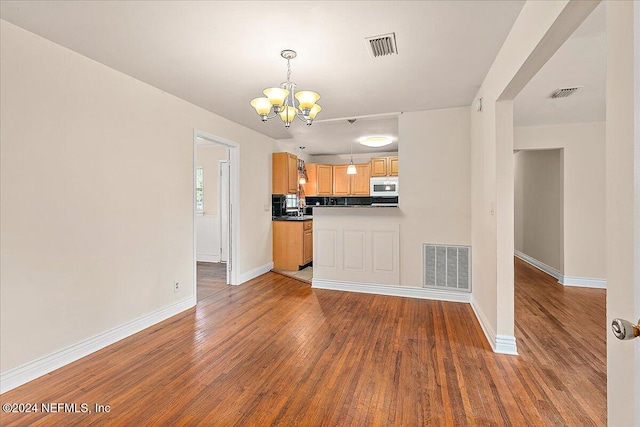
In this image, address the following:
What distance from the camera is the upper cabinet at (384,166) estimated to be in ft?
22.7

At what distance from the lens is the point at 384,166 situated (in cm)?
702

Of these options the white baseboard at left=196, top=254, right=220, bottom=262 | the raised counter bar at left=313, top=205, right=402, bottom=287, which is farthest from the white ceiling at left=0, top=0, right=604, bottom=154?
the white baseboard at left=196, top=254, right=220, bottom=262

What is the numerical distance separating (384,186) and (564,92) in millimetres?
3819

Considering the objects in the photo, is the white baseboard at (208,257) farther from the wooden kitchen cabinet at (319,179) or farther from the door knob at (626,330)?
the door knob at (626,330)

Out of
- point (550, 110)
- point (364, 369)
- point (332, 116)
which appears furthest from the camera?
point (332, 116)

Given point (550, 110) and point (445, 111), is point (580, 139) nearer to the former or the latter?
point (550, 110)

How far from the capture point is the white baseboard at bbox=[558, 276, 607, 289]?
467cm

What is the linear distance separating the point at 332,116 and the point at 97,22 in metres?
2.90

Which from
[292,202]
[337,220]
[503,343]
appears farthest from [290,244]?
[503,343]

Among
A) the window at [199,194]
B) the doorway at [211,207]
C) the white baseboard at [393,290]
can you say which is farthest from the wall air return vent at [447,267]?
the window at [199,194]

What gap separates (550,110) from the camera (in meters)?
4.09

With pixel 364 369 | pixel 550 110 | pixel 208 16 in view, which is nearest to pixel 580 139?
pixel 550 110

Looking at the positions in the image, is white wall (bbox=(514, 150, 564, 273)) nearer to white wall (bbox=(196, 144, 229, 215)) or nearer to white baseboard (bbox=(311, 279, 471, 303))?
white baseboard (bbox=(311, 279, 471, 303))

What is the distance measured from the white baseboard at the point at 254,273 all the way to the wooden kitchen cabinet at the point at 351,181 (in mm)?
2645
